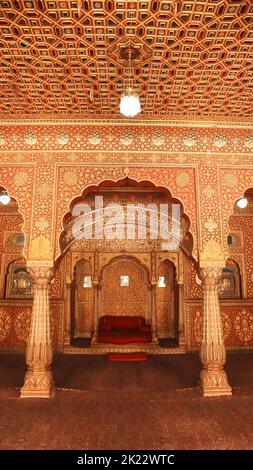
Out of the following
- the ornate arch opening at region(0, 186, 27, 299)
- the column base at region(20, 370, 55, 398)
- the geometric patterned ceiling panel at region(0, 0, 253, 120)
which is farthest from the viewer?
the ornate arch opening at region(0, 186, 27, 299)

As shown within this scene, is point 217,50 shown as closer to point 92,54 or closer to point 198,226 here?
point 92,54

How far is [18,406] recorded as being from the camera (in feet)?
17.3

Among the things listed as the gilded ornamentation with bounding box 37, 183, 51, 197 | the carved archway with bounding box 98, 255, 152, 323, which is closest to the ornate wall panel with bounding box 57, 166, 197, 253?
the gilded ornamentation with bounding box 37, 183, 51, 197

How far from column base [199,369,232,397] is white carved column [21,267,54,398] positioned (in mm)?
2492

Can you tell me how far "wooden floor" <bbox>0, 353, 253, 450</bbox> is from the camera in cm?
411

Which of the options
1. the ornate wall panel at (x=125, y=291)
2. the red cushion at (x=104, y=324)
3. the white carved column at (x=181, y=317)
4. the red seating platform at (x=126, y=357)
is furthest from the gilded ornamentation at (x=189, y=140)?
the red cushion at (x=104, y=324)

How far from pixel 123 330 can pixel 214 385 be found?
6.02 meters

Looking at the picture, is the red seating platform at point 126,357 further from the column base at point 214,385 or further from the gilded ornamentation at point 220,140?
the gilded ornamentation at point 220,140

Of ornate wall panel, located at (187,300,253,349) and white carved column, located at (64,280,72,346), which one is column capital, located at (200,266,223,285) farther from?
white carved column, located at (64,280,72,346)

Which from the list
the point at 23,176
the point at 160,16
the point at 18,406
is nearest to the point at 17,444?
the point at 18,406

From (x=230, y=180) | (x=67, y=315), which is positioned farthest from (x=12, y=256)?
(x=230, y=180)

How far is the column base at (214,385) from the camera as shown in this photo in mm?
5676

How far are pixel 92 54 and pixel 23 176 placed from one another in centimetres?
244

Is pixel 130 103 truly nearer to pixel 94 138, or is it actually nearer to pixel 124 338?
pixel 94 138
